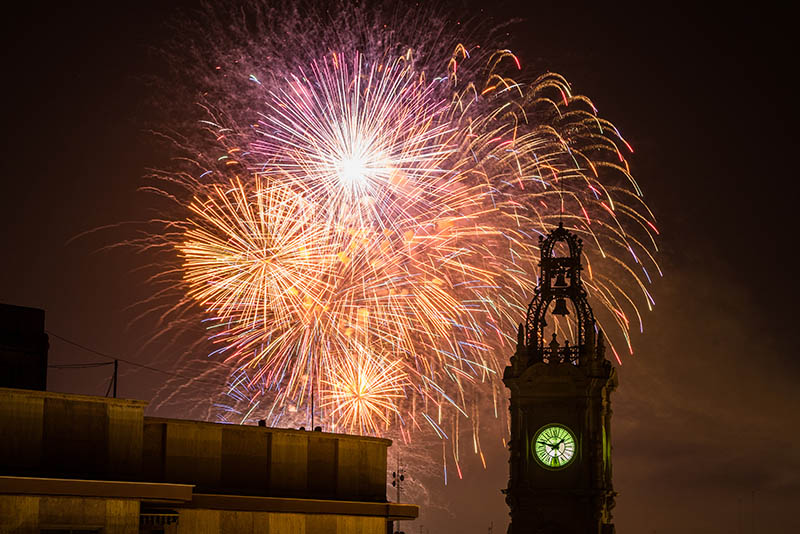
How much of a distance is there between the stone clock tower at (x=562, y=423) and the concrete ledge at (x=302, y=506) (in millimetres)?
39342

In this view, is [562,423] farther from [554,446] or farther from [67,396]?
[67,396]

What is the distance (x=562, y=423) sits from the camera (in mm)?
81188

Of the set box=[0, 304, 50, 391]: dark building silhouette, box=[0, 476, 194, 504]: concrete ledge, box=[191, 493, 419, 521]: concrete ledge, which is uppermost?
box=[0, 304, 50, 391]: dark building silhouette

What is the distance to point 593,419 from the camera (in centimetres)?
8119

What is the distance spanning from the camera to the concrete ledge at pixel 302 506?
119ft

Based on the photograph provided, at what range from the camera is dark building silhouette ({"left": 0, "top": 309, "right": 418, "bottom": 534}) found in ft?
103

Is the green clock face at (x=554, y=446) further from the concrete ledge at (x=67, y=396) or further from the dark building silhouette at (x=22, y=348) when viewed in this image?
the concrete ledge at (x=67, y=396)

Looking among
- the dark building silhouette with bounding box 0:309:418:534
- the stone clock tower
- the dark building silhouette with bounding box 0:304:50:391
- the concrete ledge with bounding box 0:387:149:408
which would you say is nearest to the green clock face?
the stone clock tower

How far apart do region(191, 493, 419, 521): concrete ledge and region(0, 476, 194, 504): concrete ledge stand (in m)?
2.07

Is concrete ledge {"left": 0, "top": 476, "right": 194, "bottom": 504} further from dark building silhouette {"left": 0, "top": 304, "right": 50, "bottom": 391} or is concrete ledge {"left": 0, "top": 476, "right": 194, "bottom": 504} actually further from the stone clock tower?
the stone clock tower

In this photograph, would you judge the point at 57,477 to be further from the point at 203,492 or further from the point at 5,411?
the point at 203,492

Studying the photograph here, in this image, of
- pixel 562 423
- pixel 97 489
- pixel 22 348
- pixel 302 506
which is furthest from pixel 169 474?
pixel 562 423

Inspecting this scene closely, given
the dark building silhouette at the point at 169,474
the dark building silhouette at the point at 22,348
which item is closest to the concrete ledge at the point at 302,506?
the dark building silhouette at the point at 169,474

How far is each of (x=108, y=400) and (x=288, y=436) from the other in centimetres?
757
